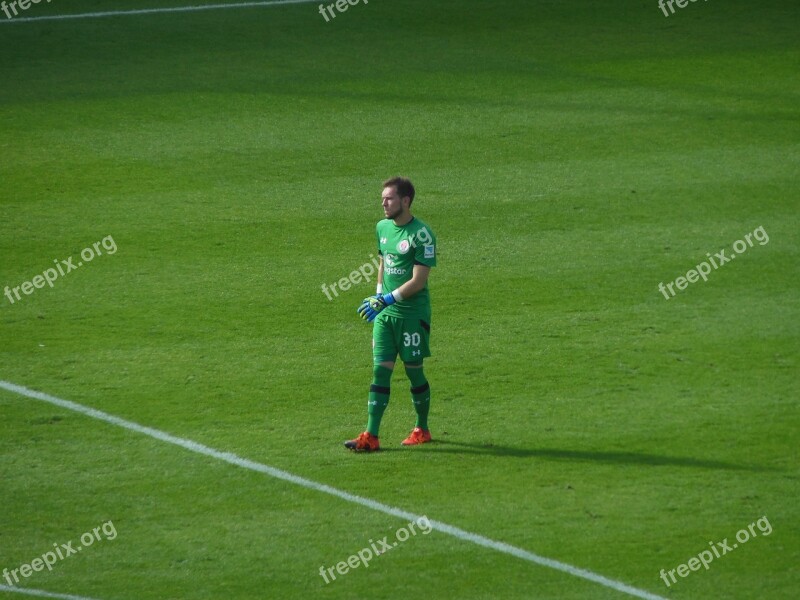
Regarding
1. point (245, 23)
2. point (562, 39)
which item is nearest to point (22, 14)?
point (245, 23)

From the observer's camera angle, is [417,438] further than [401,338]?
Yes

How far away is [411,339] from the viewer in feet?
30.8

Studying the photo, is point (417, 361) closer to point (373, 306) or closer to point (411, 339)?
point (411, 339)

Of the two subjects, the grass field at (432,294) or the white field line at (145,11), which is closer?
the grass field at (432,294)

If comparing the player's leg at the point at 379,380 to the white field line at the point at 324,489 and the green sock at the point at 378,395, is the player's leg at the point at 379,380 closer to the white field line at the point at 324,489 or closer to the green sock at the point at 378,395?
the green sock at the point at 378,395

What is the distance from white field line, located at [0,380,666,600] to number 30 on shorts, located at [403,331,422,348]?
4.35 feet

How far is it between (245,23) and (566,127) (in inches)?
293

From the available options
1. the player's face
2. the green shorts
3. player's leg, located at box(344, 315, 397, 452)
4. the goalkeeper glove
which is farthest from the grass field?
the player's face

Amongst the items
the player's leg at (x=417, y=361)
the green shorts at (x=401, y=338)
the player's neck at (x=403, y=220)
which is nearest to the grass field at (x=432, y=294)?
the player's leg at (x=417, y=361)

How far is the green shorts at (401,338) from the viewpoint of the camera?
30.8 feet

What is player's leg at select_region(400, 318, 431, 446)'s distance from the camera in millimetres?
9375

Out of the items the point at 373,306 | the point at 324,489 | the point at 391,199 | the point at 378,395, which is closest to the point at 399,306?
the point at 373,306

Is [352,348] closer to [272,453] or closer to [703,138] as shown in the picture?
[272,453]

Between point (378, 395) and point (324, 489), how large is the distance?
0.92m
